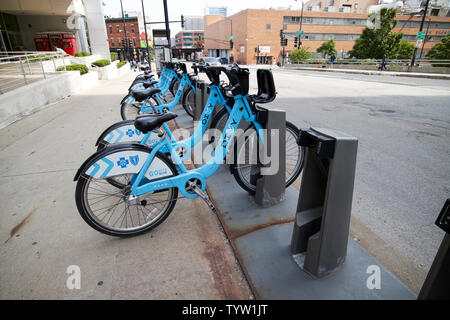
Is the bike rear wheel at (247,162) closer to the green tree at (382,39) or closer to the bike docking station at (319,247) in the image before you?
the bike docking station at (319,247)

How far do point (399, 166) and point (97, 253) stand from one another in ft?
13.6

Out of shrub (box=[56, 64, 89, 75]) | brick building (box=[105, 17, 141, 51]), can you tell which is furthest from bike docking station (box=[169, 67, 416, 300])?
brick building (box=[105, 17, 141, 51])

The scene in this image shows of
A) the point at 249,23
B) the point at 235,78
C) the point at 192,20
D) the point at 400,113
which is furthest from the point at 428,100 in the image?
the point at 192,20

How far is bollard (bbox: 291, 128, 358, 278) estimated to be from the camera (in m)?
1.65

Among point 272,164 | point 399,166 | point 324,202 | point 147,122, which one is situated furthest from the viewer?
point 399,166

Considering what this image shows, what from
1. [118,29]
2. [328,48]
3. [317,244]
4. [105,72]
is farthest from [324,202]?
[118,29]

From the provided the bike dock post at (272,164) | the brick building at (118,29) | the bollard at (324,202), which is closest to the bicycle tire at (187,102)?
the bike dock post at (272,164)

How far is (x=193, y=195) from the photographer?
256cm

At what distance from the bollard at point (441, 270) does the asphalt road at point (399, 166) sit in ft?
2.89

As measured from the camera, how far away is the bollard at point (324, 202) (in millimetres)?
1646

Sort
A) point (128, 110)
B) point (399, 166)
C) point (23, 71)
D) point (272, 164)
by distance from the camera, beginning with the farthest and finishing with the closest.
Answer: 1. point (23, 71)
2. point (128, 110)
3. point (399, 166)
4. point (272, 164)

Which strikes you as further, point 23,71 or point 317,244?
point 23,71

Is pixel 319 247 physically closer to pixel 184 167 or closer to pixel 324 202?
pixel 324 202

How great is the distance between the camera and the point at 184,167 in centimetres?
254
